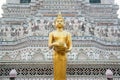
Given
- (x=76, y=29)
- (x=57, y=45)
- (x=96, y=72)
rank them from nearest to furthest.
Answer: (x=57, y=45)
(x=96, y=72)
(x=76, y=29)

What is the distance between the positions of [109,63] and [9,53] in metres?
13.3

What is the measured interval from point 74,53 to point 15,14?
1150 cm

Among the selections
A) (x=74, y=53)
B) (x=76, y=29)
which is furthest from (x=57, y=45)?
(x=76, y=29)

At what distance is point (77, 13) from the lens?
27.4 m

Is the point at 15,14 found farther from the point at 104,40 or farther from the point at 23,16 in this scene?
the point at 104,40

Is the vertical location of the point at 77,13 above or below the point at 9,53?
above

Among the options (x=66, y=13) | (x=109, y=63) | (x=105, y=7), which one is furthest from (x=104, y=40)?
(x=109, y=63)

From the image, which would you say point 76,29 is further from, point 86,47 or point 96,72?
point 96,72

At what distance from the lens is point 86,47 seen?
78.8 ft

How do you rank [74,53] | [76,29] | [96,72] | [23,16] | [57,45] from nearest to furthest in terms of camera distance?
[57,45] → [96,72] → [74,53] → [76,29] → [23,16]

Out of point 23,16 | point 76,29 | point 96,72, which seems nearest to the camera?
point 96,72

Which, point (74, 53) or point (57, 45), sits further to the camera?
point (74, 53)

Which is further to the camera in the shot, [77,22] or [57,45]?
[77,22]

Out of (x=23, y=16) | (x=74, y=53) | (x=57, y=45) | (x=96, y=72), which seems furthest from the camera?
(x=23, y=16)
